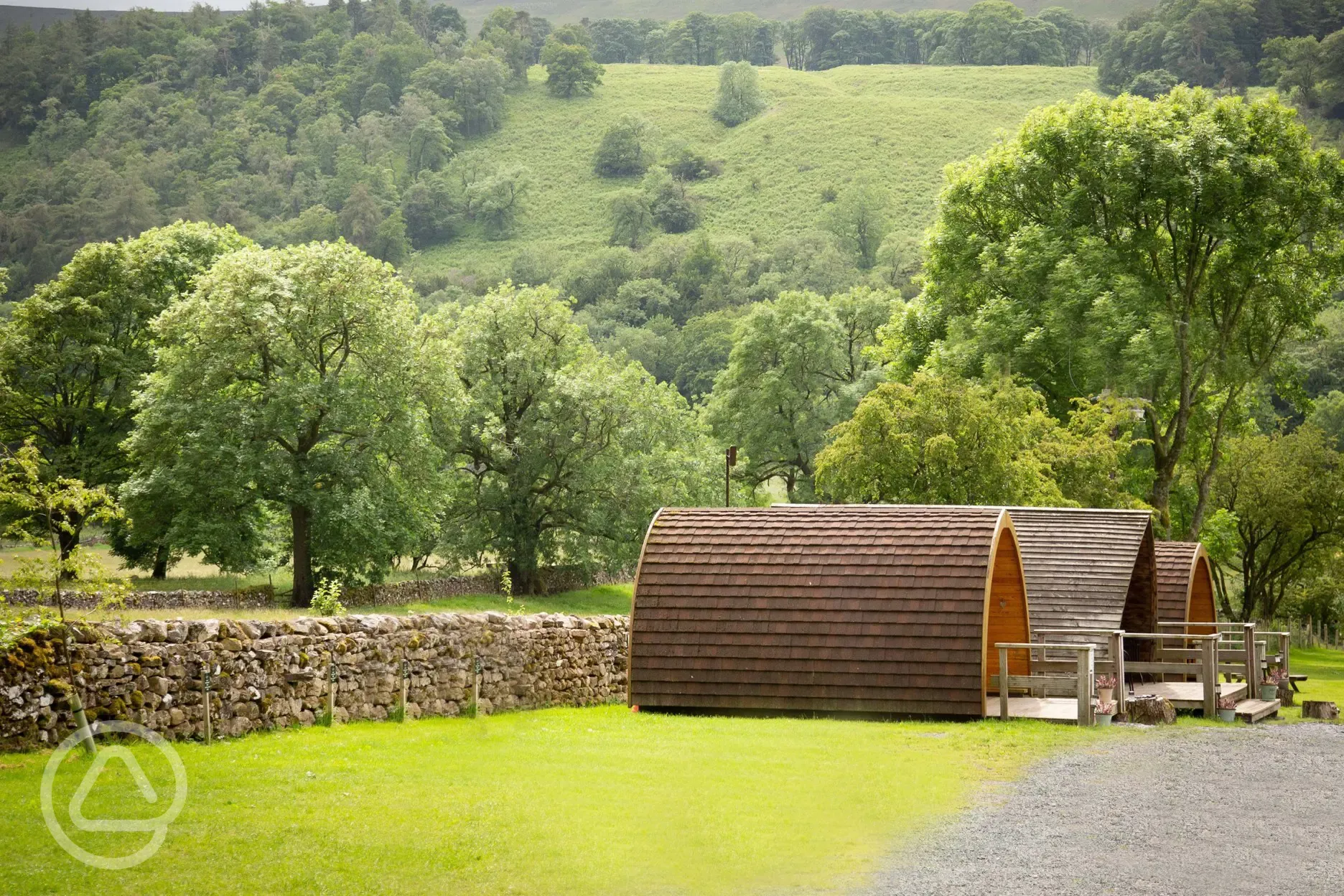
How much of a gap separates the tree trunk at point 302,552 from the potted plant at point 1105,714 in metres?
32.4

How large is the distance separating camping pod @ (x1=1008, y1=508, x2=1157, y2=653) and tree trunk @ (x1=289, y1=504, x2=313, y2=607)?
2767 cm

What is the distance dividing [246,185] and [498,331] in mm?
152257

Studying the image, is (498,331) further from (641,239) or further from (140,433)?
(641,239)

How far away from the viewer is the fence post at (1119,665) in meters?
19.2

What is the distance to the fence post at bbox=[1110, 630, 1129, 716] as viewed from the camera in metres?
19.2

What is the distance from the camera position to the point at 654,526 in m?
21.3

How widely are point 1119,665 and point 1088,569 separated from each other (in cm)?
422

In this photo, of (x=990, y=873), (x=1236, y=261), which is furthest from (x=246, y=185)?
(x=990, y=873)

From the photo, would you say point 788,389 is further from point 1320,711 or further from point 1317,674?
point 1320,711

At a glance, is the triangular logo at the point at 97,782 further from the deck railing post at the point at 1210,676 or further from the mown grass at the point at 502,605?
the mown grass at the point at 502,605

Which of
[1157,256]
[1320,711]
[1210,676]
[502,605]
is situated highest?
[1157,256]

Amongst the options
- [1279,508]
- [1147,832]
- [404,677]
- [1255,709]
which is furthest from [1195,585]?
[1279,508]

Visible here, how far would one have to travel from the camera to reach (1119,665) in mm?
19703

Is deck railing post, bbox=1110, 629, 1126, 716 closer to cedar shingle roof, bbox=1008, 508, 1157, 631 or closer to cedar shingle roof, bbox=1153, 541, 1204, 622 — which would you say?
cedar shingle roof, bbox=1008, 508, 1157, 631
